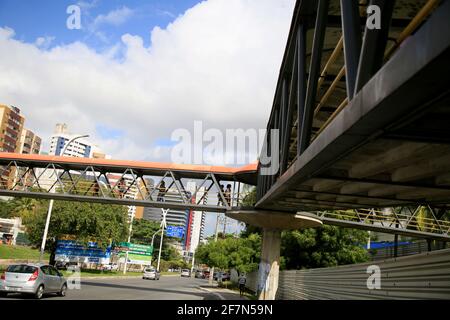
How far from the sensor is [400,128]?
4520 millimetres

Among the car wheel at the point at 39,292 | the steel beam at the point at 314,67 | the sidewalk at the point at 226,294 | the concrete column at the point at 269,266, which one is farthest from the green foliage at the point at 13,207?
the steel beam at the point at 314,67

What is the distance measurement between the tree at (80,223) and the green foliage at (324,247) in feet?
65.1

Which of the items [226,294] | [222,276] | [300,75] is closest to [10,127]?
[222,276]

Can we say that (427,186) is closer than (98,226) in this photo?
Yes

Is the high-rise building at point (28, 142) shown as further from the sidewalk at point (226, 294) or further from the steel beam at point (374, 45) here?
the steel beam at point (374, 45)

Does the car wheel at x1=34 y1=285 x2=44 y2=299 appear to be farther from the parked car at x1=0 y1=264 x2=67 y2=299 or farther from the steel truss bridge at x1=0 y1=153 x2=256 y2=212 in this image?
the steel truss bridge at x1=0 y1=153 x2=256 y2=212

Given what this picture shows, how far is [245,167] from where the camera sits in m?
→ 25.3

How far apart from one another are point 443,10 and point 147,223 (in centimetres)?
10821

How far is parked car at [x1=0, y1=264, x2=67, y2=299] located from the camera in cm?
1609

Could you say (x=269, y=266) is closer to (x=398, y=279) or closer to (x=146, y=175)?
(x=146, y=175)

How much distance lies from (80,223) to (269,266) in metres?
25.5

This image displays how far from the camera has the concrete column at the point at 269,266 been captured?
2488 cm
